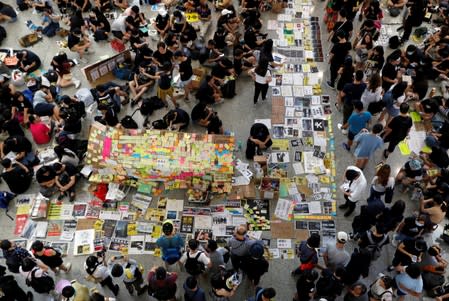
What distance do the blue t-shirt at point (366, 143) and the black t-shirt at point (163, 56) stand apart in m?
5.29

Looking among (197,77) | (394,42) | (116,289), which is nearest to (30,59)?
(197,77)

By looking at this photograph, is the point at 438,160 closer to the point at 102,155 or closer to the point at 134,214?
the point at 134,214

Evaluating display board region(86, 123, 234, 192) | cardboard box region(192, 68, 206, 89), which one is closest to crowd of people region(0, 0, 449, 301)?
cardboard box region(192, 68, 206, 89)

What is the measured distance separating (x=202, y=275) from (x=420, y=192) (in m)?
5.14

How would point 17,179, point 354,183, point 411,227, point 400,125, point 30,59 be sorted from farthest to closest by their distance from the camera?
1. point 30,59
2. point 17,179
3. point 400,125
4. point 354,183
5. point 411,227

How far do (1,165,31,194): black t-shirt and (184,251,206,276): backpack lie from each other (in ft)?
14.5

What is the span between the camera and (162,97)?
1172 centimetres

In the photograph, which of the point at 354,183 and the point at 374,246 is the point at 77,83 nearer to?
the point at 354,183

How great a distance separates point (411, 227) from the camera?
8.34 m

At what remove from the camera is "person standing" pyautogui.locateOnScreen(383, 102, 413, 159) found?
9.53 metres

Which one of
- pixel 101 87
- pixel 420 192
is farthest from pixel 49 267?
pixel 420 192

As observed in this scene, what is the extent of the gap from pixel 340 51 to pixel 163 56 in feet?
15.0

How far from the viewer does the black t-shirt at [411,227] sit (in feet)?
27.2

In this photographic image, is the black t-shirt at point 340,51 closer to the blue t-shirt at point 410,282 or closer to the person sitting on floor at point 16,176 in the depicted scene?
the blue t-shirt at point 410,282
